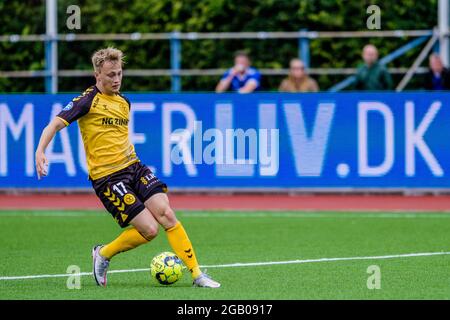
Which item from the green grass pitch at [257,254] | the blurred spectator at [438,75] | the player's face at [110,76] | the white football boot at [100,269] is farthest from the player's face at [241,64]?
the white football boot at [100,269]

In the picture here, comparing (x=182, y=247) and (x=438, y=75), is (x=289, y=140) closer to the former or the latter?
(x=438, y=75)

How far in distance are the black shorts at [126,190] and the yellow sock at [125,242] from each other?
0.11 metres

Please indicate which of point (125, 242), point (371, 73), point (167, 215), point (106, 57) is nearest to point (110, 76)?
point (106, 57)

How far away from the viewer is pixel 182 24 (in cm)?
2350

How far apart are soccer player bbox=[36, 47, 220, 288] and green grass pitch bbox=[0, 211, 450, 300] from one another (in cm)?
30

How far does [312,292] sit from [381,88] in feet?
34.1

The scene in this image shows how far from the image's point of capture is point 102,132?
1035 cm

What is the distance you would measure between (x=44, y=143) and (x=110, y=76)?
80 cm

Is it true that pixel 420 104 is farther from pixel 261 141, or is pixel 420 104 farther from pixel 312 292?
pixel 312 292

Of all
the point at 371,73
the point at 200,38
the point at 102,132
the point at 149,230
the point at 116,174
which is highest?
the point at 200,38

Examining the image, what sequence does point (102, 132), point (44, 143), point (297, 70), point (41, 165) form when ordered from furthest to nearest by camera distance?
point (297, 70)
point (102, 132)
point (44, 143)
point (41, 165)

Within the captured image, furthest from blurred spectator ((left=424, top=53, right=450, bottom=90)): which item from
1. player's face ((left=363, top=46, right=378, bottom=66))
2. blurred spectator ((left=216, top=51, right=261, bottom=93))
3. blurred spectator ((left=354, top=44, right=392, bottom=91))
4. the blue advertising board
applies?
blurred spectator ((left=216, top=51, right=261, bottom=93))

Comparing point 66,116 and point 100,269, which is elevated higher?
point 66,116

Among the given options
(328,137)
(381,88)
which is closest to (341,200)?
(328,137)
